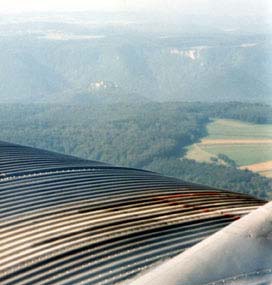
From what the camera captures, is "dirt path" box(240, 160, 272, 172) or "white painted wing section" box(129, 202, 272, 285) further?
"dirt path" box(240, 160, 272, 172)

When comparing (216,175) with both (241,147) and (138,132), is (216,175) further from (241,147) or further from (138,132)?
(138,132)

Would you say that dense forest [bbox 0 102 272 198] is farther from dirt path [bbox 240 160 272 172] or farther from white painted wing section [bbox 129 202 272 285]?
white painted wing section [bbox 129 202 272 285]

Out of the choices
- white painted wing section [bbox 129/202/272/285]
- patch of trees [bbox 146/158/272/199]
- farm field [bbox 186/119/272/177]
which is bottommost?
white painted wing section [bbox 129/202/272/285]

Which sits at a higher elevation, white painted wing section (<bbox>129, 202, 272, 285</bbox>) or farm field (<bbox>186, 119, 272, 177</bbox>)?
farm field (<bbox>186, 119, 272, 177</bbox>)

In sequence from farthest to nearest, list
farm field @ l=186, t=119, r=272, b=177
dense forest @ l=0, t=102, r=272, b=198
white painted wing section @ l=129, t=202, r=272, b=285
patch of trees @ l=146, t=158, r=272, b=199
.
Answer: farm field @ l=186, t=119, r=272, b=177 → dense forest @ l=0, t=102, r=272, b=198 → patch of trees @ l=146, t=158, r=272, b=199 → white painted wing section @ l=129, t=202, r=272, b=285

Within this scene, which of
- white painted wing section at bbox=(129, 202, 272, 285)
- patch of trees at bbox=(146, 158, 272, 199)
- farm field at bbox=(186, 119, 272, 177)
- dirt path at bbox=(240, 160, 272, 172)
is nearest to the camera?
white painted wing section at bbox=(129, 202, 272, 285)

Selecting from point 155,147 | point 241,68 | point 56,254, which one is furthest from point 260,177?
point 241,68

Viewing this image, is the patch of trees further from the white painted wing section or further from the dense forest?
the white painted wing section

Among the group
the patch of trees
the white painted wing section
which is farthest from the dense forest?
the white painted wing section

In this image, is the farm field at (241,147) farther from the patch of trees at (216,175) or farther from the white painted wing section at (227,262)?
the white painted wing section at (227,262)
